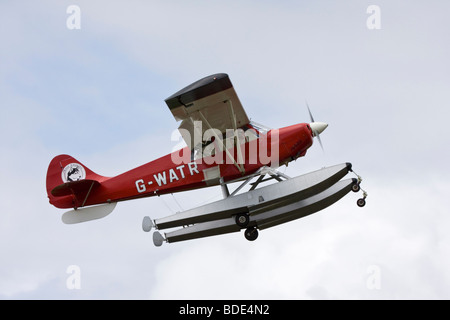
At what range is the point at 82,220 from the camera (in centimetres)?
1709

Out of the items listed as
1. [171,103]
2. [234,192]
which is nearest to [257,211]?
[234,192]

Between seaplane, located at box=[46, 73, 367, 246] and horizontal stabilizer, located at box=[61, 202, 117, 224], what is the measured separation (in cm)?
3

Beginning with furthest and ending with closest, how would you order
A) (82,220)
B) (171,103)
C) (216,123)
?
(82,220) → (216,123) → (171,103)

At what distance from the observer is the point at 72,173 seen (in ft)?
57.7

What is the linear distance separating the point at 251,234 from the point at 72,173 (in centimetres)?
510

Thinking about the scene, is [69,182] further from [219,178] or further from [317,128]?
[317,128]

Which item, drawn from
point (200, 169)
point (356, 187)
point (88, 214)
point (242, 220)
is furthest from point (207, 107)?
point (88, 214)

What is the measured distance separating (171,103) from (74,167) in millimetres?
4267

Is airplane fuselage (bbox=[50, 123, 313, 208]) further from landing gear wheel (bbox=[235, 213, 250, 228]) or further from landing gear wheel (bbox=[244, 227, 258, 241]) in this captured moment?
landing gear wheel (bbox=[244, 227, 258, 241])

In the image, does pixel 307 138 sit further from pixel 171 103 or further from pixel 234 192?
pixel 171 103

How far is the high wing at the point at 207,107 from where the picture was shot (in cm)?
1465

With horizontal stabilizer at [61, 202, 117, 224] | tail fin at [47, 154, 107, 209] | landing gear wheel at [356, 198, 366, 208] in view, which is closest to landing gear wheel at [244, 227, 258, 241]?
landing gear wheel at [356, 198, 366, 208]

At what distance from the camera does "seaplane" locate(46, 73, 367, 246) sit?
15422mm

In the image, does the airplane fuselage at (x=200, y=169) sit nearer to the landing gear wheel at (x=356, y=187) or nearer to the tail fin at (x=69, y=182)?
the tail fin at (x=69, y=182)
